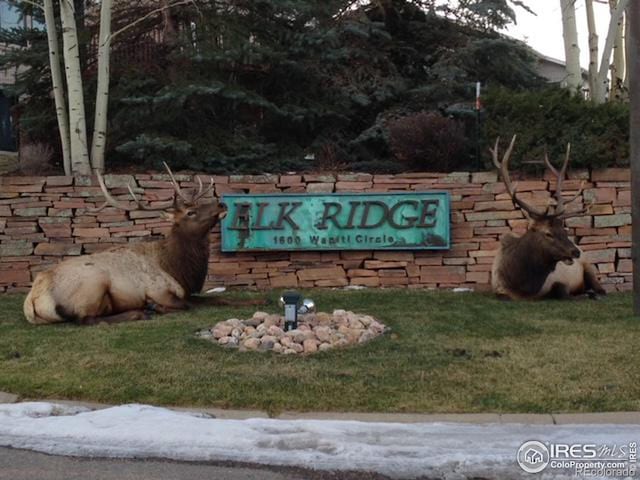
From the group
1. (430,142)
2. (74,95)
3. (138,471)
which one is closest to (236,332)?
(138,471)

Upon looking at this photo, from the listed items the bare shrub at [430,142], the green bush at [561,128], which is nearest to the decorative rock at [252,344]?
the green bush at [561,128]

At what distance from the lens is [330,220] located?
1180cm

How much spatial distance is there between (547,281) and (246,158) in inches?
240

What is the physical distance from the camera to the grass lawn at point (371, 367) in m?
5.54

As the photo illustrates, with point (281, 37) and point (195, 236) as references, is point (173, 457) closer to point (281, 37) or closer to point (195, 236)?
point (195, 236)

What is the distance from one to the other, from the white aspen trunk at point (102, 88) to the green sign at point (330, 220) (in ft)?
9.24

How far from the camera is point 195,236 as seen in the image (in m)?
9.48

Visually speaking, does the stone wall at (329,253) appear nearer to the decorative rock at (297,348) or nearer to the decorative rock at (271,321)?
the decorative rock at (271,321)

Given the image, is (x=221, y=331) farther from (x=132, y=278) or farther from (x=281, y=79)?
(x=281, y=79)

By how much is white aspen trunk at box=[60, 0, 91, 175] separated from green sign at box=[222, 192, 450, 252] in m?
2.91

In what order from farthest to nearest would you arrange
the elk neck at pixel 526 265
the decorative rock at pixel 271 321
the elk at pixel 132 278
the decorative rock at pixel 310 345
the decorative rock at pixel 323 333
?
the elk neck at pixel 526 265
the elk at pixel 132 278
the decorative rock at pixel 271 321
the decorative rock at pixel 323 333
the decorative rock at pixel 310 345

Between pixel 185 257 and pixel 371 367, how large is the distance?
385cm

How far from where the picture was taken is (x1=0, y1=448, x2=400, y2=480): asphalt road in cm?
425

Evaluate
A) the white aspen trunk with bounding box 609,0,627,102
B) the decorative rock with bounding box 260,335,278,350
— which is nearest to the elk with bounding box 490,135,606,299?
the decorative rock with bounding box 260,335,278,350
